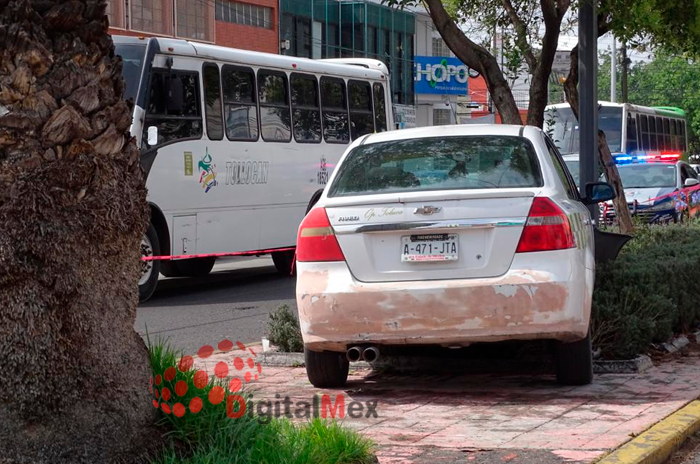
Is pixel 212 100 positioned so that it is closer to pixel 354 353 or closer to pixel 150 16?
pixel 354 353

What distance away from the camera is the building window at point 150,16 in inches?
1365

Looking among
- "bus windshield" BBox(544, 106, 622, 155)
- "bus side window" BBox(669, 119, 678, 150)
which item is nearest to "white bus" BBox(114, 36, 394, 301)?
"bus windshield" BBox(544, 106, 622, 155)

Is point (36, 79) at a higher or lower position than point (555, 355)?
higher

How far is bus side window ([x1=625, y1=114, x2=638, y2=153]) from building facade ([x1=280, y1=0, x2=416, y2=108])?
907 cm

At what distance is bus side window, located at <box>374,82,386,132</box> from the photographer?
66.1ft

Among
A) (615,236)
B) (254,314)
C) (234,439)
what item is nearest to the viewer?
(234,439)

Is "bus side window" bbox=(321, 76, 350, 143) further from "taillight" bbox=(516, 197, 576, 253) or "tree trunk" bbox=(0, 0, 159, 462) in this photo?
"tree trunk" bbox=(0, 0, 159, 462)

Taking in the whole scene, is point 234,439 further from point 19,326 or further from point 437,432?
point 437,432

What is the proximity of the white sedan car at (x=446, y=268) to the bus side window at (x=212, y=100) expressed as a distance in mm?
8533

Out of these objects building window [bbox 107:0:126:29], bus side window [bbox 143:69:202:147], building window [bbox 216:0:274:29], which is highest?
building window [bbox 216:0:274:29]

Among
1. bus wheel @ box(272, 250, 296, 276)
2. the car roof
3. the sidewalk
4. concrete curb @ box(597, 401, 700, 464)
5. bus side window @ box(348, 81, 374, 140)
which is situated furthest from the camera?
bus side window @ box(348, 81, 374, 140)

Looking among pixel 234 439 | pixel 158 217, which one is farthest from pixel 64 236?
pixel 158 217

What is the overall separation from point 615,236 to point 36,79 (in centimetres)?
642

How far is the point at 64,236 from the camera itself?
14.1 ft
